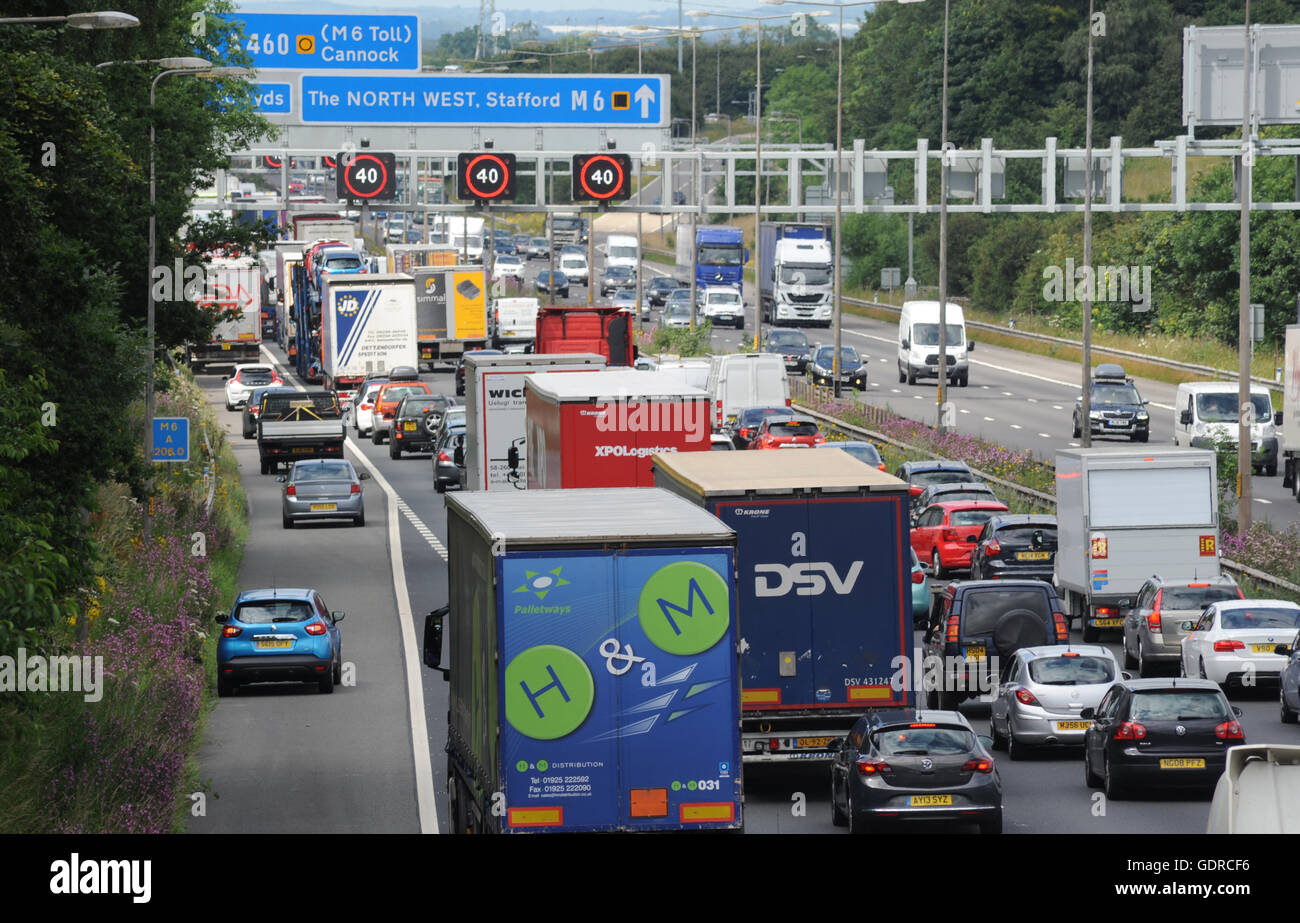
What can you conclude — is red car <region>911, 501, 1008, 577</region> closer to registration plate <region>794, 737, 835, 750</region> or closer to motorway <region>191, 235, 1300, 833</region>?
motorway <region>191, 235, 1300, 833</region>

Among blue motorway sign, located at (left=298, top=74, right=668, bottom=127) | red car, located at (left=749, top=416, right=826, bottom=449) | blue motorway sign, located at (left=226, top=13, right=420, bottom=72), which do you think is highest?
blue motorway sign, located at (left=226, top=13, right=420, bottom=72)

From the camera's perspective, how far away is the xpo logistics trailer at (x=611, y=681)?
14523mm

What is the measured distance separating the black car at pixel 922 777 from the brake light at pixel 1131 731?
2.59 meters

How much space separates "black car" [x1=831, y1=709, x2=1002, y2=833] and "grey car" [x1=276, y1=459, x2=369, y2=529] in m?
29.8

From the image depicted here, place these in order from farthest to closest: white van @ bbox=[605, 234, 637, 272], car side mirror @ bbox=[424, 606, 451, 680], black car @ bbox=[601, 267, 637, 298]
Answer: white van @ bbox=[605, 234, 637, 272] → black car @ bbox=[601, 267, 637, 298] → car side mirror @ bbox=[424, 606, 451, 680]

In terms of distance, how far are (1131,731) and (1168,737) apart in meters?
0.35

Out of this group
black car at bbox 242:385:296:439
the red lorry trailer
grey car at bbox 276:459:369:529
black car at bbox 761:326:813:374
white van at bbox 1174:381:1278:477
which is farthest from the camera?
black car at bbox 761:326:813:374

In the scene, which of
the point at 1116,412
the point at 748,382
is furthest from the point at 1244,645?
the point at 748,382

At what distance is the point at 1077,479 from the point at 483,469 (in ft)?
28.5

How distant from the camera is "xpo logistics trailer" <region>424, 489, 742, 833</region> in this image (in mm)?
14523

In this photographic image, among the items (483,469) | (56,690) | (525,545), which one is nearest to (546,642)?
(525,545)

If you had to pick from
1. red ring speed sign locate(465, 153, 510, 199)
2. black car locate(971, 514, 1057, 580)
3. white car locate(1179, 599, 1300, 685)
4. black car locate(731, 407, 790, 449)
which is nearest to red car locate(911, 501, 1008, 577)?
black car locate(971, 514, 1057, 580)

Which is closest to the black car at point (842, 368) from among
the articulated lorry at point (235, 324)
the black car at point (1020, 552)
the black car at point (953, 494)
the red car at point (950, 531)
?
the articulated lorry at point (235, 324)
